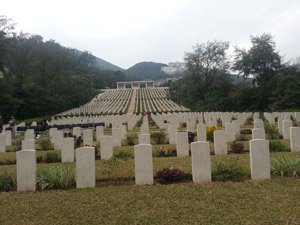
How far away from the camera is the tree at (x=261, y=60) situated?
4194 centimetres

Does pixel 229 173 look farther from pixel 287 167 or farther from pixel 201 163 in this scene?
pixel 287 167

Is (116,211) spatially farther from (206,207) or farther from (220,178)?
(220,178)

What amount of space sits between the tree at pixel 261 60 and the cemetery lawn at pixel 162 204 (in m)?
40.4

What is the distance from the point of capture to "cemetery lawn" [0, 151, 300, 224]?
157 inches

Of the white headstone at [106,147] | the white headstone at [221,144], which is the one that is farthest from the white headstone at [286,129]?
the white headstone at [106,147]

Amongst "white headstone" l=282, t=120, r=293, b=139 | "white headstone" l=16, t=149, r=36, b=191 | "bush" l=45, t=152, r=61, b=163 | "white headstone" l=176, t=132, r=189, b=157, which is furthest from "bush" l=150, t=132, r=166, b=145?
"white headstone" l=16, t=149, r=36, b=191

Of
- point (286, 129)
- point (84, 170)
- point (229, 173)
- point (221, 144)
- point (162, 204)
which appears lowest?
point (162, 204)

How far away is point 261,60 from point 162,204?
145ft

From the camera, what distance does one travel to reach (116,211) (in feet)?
14.2

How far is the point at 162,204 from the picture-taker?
4559 mm

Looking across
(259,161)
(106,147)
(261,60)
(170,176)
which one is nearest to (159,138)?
(106,147)

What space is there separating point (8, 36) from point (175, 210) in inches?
1450

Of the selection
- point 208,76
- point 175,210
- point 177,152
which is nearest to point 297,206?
point 175,210

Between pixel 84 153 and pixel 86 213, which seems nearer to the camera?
pixel 86 213
